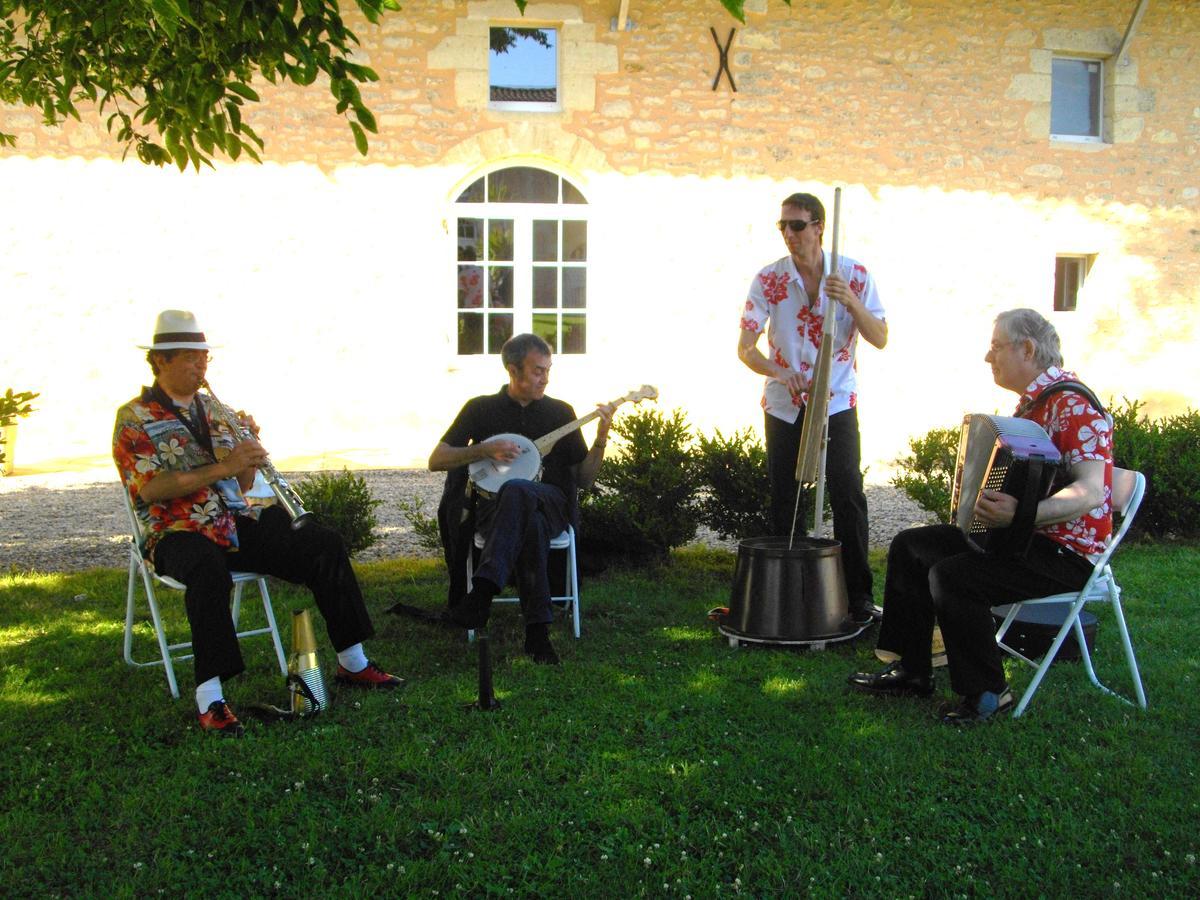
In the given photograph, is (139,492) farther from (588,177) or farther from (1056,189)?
(1056,189)

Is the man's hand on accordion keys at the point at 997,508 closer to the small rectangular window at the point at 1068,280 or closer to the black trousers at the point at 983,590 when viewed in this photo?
the black trousers at the point at 983,590

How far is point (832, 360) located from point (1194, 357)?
30.9 feet

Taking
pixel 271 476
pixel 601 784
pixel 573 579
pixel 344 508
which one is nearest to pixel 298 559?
pixel 271 476

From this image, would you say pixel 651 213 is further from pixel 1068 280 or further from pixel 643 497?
pixel 643 497

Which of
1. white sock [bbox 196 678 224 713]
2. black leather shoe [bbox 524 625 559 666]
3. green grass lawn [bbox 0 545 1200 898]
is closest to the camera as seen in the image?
green grass lawn [bbox 0 545 1200 898]

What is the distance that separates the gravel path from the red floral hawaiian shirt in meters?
1.95

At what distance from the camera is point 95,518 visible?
7660 mm

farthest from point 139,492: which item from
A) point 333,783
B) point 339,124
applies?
point 339,124

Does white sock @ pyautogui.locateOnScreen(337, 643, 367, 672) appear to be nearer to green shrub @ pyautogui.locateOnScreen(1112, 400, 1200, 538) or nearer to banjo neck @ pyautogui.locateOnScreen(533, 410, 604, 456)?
banjo neck @ pyautogui.locateOnScreen(533, 410, 604, 456)

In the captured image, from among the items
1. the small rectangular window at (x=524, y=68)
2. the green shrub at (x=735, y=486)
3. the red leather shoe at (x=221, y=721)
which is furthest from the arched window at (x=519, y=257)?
the red leather shoe at (x=221, y=721)

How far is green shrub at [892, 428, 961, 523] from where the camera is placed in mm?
6531

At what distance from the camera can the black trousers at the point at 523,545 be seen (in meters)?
4.50

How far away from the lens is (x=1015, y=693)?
4016 mm

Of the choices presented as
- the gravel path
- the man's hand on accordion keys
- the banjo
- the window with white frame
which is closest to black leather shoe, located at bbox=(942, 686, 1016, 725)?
the man's hand on accordion keys
